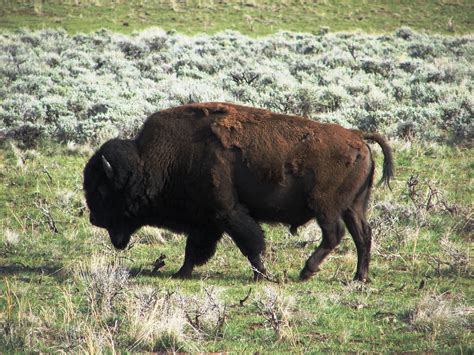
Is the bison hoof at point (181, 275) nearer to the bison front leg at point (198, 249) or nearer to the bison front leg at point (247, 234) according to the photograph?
the bison front leg at point (198, 249)

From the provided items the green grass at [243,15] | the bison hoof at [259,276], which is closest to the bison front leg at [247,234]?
the bison hoof at [259,276]

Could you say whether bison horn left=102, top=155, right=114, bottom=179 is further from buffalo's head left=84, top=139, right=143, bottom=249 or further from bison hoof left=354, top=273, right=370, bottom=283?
bison hoof left=354, top=273, right=370, bottom=283

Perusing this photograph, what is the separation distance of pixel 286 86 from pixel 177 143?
11.5 meters

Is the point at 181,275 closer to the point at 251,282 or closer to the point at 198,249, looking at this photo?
the point at 198,249

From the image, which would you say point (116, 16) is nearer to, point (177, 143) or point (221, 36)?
point (221, 36)

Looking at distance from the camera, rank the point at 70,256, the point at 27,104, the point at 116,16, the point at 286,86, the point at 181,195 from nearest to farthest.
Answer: the point at 181,195 → the point at 70,256 → the point at 27,104 → the point at 286,86 → the point at 116,16

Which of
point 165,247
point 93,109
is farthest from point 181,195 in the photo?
point 93,109

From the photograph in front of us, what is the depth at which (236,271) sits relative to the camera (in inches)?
352

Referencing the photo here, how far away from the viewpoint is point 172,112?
8.98 metres

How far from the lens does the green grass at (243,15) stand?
3966 cm

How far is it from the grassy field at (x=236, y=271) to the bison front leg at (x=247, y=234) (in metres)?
0.28

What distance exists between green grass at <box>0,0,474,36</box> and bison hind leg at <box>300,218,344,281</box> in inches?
1175

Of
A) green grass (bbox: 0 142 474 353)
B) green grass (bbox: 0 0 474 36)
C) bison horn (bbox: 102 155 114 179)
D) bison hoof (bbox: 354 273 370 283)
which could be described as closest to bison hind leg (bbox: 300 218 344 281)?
green grass (bbox: 0 142 474 353)

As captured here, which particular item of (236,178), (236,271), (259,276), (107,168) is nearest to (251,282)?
(259,276)
